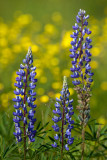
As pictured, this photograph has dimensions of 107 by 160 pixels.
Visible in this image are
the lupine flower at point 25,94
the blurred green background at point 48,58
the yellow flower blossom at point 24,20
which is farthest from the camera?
the yellow flower blossom at point 24,20

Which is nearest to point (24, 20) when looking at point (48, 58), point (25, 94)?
point (48, 58)

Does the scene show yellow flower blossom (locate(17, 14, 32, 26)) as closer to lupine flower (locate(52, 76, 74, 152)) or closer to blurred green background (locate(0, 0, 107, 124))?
blurred green background (locate(0, 0, 107, 124))

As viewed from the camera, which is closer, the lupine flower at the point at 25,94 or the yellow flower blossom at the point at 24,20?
the lupine flower at the point at 25,94

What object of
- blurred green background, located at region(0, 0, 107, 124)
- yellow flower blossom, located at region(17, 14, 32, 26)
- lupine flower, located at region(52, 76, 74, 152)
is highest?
yellow flower blossom, located at region(17, 14, 32, 26)

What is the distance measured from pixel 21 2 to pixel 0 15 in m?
1.48

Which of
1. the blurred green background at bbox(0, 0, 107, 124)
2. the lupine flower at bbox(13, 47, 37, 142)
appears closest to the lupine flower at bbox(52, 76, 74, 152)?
the lupine flower at bbox(13, 47, 37, 142)

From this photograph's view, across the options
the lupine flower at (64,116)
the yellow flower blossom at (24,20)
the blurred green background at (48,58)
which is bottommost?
the lupine flower at (64,116)

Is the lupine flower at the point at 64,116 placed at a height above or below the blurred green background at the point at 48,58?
below

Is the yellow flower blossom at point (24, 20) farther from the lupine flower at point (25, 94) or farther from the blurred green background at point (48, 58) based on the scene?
the lupine flower at point (25, 94)

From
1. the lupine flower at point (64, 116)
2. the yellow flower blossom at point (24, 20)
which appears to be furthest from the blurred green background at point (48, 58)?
the lupine flower at point (64, 116)

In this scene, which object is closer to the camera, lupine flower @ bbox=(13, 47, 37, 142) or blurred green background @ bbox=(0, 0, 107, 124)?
lupine flower @ bbox=(13, 47, 37, 142)

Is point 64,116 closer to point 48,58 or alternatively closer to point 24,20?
point 48,58

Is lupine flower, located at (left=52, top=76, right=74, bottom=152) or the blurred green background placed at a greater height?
the blurred green background

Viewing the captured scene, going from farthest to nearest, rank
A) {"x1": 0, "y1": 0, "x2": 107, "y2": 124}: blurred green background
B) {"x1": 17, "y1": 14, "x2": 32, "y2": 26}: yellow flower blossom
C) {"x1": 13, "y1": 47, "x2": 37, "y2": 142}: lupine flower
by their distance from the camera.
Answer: {"x1": 17, "y1": 14, "x2": 32, "y2": 26}: yellow flower blossom < {"x1": 0, "y1": 0, "x2": 107, "y2": 124}: blurred green background < {"x1": 13, "y1": 47, "x2": 37, "y2": 142}: lupine flower
